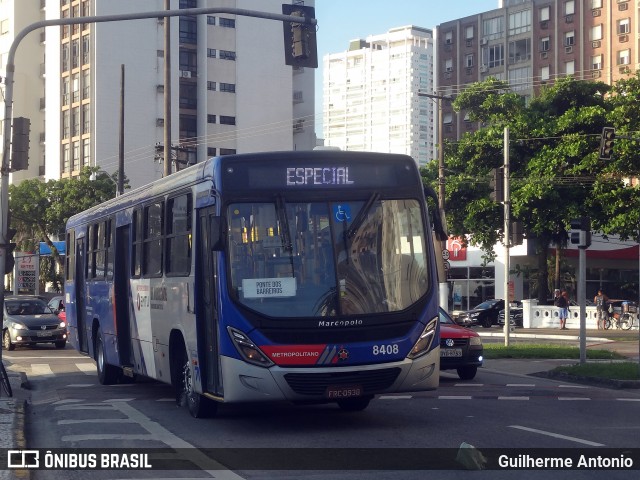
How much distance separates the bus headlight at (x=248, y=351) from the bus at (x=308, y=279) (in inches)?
0.4

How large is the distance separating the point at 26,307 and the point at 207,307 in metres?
21.6

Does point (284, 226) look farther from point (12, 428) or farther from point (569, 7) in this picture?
point (569, 7)

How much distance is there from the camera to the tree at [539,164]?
43688 millimetres

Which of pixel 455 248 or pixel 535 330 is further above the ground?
pixel 455 248

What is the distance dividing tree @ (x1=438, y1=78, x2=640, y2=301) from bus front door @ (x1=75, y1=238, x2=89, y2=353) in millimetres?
26452

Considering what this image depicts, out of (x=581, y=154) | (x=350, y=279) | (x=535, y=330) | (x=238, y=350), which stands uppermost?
(x=581, y=154)

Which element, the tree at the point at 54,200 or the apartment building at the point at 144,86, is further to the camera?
the apartment building at the point at 144,86

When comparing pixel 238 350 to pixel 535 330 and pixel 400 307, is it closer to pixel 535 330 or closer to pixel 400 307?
pixel 400 307

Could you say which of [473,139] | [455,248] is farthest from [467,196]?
[455,248]

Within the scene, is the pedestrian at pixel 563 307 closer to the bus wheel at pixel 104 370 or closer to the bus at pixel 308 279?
the bus wheel at pixel 104 370

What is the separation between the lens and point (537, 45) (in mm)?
90438

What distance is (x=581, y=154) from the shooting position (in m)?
44.2

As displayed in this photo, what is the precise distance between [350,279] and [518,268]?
43.5 m

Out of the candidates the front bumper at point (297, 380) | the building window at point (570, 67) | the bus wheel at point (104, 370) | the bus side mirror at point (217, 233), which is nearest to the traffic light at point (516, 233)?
the bus wheel at point (104, 370)
